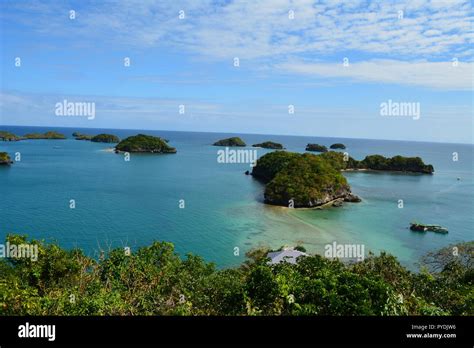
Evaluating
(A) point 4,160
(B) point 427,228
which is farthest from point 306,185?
(A) point 4,160

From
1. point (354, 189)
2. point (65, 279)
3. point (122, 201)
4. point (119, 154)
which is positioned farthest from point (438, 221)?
point (119, 154)

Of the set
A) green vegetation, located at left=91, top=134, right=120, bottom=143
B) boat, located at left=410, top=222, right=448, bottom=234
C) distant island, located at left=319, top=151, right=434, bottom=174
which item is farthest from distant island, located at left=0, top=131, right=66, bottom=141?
boat, located at left=410, top=222, right=448, bottom=234

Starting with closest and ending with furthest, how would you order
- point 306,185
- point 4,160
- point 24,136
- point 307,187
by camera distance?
point 307,187, point 306,185, point 4,160, point 24,136

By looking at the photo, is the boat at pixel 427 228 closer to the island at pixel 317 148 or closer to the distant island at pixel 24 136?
the island at pixel 317 148

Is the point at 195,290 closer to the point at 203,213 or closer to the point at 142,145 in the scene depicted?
the point at 203,213

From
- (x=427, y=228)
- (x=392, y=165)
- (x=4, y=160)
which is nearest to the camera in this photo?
(x=427, y=228)
